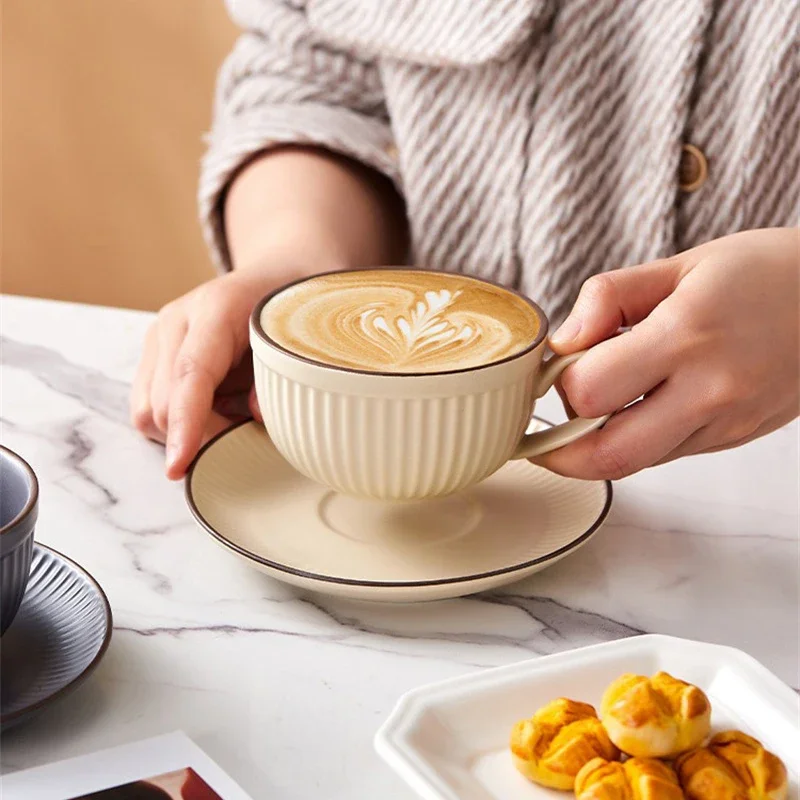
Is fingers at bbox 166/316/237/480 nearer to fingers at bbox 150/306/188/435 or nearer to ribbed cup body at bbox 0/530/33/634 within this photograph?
fingers at bbox 150/306/188/435

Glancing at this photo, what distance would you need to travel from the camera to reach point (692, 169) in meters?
1.00

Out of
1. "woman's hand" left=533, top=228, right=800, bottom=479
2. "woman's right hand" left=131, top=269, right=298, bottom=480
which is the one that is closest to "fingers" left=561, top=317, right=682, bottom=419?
"woman's hand" left=533, top=228, right=800, bottom=479

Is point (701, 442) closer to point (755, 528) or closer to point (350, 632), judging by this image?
point (755, 528)

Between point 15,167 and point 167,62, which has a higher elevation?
point 167,62

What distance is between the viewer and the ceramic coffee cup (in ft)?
1.44

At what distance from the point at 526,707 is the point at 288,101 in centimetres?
73

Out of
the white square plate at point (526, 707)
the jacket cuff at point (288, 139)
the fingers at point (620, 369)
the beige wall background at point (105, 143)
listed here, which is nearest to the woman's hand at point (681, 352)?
the fingers at point (620, 369)

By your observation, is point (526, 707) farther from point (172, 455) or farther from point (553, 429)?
point (172, 455)

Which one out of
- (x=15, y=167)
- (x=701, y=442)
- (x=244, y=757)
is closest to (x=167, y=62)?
(x=15, y=167)

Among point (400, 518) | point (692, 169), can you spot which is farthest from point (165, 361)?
point (692, 169)

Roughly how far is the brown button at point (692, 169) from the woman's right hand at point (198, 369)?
1.37 ft

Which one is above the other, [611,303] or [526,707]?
[611,303]

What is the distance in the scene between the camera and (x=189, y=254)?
1.85 m

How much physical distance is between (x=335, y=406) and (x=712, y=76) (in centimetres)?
61
